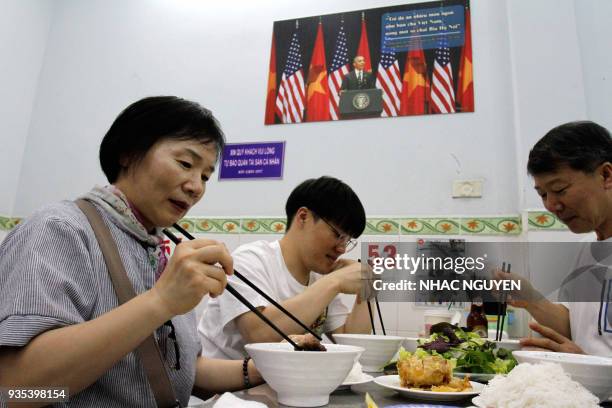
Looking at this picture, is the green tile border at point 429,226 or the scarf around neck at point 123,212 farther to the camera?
the green tile border at point 429,226

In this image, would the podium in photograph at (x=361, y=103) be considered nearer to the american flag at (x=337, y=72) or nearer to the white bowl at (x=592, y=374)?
the american flag at (x=337, y=72)

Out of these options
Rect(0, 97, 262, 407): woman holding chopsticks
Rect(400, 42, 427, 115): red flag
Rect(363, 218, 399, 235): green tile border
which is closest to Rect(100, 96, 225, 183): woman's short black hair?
Rect(0, 97, 262, 407): woman holding chopsticks

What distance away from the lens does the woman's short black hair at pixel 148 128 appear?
100 cm

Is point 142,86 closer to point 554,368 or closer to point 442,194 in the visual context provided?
→ point 442,194

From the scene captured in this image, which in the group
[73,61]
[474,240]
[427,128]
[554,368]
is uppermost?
[73,61]

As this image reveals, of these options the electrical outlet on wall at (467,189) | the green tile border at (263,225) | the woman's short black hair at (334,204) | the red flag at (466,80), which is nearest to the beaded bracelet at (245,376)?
the woman's short black hair at (334,204)

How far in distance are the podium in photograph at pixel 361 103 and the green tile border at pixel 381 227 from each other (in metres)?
0.76

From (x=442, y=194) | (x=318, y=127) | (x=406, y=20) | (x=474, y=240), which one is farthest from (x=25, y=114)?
(x=474, y=240)

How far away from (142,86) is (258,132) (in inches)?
43.6

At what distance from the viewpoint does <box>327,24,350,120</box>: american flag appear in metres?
3.10

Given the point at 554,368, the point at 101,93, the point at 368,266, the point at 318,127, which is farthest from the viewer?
the point at 101,93

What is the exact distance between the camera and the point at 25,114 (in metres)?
3.52

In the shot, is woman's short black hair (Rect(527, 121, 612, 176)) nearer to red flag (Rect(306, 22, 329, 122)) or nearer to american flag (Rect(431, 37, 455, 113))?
american flag (Rect(431, 37, 455, 113))

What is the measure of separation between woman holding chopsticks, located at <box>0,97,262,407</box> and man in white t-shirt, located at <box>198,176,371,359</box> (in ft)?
0.88
